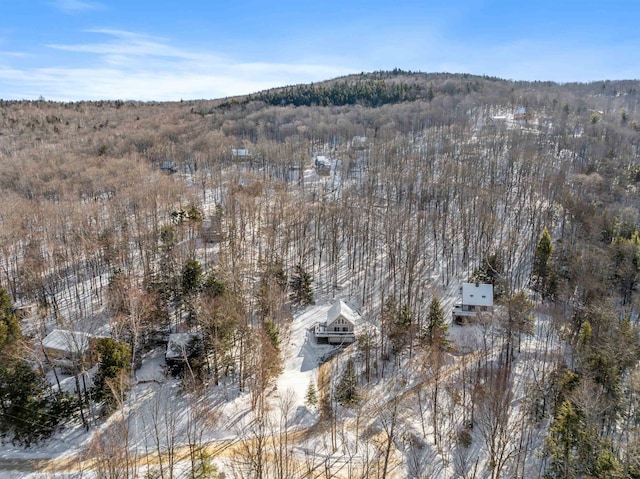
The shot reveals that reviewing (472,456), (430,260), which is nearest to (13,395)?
(472,456)

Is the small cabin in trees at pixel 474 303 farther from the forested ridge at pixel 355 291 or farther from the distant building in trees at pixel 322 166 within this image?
the distant building in trees at pixel 322 166

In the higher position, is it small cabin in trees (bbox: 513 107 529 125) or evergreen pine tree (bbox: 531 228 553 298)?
small cabin in trees (bbox: 513 107 529 125)

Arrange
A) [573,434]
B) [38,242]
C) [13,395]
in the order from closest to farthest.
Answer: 1. [573,434]
2. [13,395]
3. [38,242]

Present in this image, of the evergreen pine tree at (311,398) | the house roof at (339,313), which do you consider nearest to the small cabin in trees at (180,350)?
the evergreen pine tree at (311,398)

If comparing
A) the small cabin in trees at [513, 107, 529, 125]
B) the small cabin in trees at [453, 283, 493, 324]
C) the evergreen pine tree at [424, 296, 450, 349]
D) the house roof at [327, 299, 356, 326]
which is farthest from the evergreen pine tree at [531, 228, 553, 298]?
the small cabin in trees at [513, 107, 529, 125]

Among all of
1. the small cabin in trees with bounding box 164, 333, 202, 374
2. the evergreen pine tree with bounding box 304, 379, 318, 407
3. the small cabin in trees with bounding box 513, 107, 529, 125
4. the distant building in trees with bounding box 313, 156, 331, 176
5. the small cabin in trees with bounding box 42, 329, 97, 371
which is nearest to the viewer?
the evergreen pine tree with bounding box 304, 379, 318, 407

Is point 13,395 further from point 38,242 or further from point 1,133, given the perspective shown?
point 1,133

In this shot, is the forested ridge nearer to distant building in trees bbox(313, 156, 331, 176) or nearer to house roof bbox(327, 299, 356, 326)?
distant building in trees bbox(313, 156, 331, 176)
